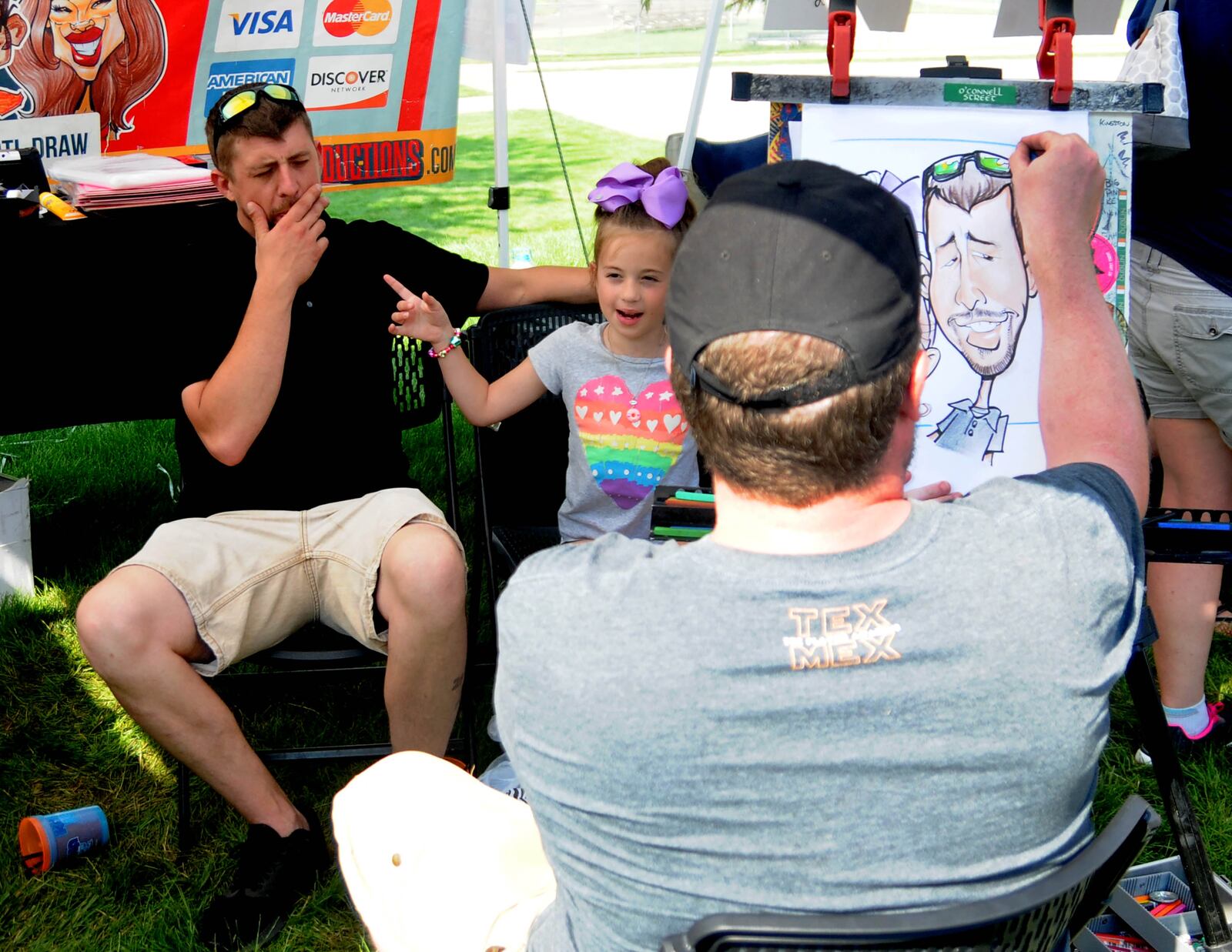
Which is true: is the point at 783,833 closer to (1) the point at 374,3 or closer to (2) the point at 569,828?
(2) the point at 569,828

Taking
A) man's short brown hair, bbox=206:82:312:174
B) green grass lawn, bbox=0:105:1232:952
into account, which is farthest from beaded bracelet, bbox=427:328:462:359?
green grass lawn, bbox=0:105:1232:952

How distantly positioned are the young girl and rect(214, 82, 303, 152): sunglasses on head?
1.58ft

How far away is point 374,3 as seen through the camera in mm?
4344

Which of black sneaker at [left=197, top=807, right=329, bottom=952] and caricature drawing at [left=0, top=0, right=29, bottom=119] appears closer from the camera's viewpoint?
black sneaker at [left=197, top=807, right=329, bottom=952]

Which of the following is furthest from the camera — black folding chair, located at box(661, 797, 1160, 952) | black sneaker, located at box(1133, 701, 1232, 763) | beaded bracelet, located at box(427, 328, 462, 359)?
black sneaker, located at box(1133, 701, 1232, 763)

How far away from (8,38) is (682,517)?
3170 mm

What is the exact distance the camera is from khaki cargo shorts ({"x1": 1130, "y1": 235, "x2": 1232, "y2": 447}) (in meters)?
2.59

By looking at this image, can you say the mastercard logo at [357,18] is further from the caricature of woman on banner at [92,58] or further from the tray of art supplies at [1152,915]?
the tray of art supplies at [1152,915]

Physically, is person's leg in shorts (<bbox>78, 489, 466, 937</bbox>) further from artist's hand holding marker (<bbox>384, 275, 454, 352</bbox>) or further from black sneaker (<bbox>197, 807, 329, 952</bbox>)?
artist's hand holding marker (<bbox>384, 275, 454, 352</bbox>)

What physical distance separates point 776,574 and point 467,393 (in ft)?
5.65

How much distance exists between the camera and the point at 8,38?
12.5ft

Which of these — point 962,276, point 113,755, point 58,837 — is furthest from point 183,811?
point 962,276

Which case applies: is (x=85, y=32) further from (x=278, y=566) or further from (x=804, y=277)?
(x=804, y=277)

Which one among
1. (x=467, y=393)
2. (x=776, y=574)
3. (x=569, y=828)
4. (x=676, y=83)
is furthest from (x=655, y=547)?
(x=676, y=83)
